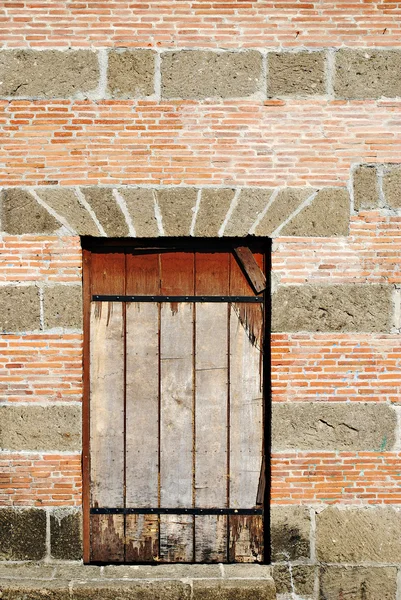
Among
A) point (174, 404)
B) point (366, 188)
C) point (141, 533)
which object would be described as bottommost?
point (141, 533)

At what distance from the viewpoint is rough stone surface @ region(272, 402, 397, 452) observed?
12.6ft

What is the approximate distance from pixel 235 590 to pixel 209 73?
137 inches

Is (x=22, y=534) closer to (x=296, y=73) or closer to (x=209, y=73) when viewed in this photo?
(x=209, y=73)

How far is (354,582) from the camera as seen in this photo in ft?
12.6

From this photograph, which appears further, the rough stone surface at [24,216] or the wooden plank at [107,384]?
the wooden plank at [107,384]

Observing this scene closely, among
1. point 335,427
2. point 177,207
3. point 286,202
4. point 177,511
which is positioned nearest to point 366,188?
point 286,202

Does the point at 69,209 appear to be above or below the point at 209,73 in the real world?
below

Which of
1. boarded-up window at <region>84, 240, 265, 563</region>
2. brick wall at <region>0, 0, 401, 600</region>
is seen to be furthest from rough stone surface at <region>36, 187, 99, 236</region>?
boarded-up window at <region>84, 240, 265, 563</region>

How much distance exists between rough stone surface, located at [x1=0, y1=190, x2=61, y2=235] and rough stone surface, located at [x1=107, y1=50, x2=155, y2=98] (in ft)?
3.03

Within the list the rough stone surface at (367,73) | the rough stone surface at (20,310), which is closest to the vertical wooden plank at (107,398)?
→ the rough stone surface at (20,310)

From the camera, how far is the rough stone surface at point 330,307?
3842mm

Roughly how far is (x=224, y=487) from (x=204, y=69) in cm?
291

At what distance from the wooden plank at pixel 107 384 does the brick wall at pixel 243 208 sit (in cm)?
16

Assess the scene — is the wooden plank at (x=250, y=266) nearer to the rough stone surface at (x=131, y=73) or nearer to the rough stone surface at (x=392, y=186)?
the rough stone surface at (x=392, y=186)
